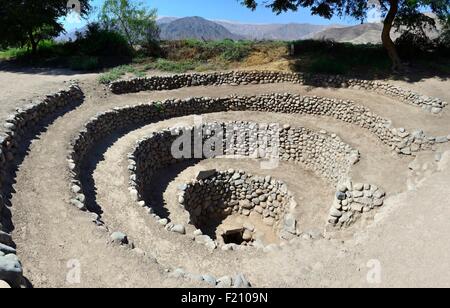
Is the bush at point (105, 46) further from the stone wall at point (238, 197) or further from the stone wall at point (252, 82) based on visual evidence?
the stone wall at point (238, 197)

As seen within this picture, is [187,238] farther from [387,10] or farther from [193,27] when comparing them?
[193,27]

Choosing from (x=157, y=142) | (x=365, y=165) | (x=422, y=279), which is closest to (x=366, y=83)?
(x=365, y=165)

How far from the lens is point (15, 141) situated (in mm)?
11023

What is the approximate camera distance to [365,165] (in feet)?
45.6

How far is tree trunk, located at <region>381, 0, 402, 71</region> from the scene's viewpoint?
18.7 metres

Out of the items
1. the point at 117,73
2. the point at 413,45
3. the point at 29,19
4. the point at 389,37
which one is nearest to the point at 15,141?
the point at 117,73

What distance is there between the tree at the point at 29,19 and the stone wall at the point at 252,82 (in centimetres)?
714

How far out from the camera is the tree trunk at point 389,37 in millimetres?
18703

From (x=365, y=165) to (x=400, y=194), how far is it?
2.68 metres

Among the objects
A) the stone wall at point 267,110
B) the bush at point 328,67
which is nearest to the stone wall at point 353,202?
the stone wall at point 267,110

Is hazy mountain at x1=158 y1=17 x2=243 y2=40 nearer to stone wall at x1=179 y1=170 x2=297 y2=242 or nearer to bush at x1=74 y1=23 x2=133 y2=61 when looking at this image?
bush at x1=74 y1=23 x2=133 y2=61

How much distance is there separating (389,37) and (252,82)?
781 cm

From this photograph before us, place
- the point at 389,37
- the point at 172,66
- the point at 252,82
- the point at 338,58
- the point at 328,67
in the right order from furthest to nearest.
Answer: the point at 338,58
the point at 172,66
the point at 252,82
the point at 328,67
the point at 389,37
